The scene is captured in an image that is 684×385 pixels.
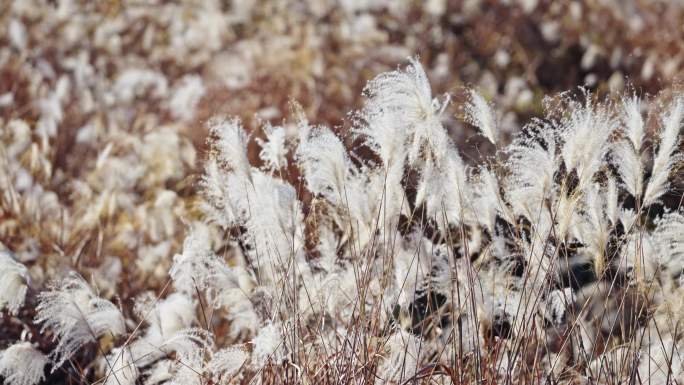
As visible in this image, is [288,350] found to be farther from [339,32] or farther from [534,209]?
[339,32]

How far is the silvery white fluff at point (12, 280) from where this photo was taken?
203 cm

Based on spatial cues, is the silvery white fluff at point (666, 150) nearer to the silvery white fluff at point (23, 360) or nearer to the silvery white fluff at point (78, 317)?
the silvery white fluff at point (78, 317)

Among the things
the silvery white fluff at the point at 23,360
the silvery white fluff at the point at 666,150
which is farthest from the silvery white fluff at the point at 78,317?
the silvery white fluff at the point at 666,150

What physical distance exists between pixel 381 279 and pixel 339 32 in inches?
151

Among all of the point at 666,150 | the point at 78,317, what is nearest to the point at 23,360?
the point at 78,317

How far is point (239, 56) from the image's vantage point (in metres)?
5.67

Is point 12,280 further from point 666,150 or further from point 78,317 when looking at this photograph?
point 666,150

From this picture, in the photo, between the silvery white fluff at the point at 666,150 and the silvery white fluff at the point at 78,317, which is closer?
the silvery white fluff at the point at 666,150

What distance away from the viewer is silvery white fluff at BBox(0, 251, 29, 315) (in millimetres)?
2029

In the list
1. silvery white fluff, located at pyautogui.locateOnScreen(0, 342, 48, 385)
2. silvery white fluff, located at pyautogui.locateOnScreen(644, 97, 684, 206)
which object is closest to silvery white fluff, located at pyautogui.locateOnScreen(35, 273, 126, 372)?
silvery white fluff, located at pyautogui.locateOnScreen(0, 342, 48, 385)

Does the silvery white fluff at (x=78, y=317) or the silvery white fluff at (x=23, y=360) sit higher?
the silvery white fluff at (x=78, y=317)

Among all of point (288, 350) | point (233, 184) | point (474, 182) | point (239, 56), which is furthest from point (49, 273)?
point (239, 56)

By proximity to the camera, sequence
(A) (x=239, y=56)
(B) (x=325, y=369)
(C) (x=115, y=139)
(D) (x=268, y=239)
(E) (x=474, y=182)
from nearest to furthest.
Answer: (B) (x=325, y=369), (D) (x=268, y=239), (E) (x=474, y=182), (C) (x=115, y=139), (A) (x=239, y=56)

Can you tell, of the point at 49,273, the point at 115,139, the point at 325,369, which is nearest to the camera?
the point at 325,369
